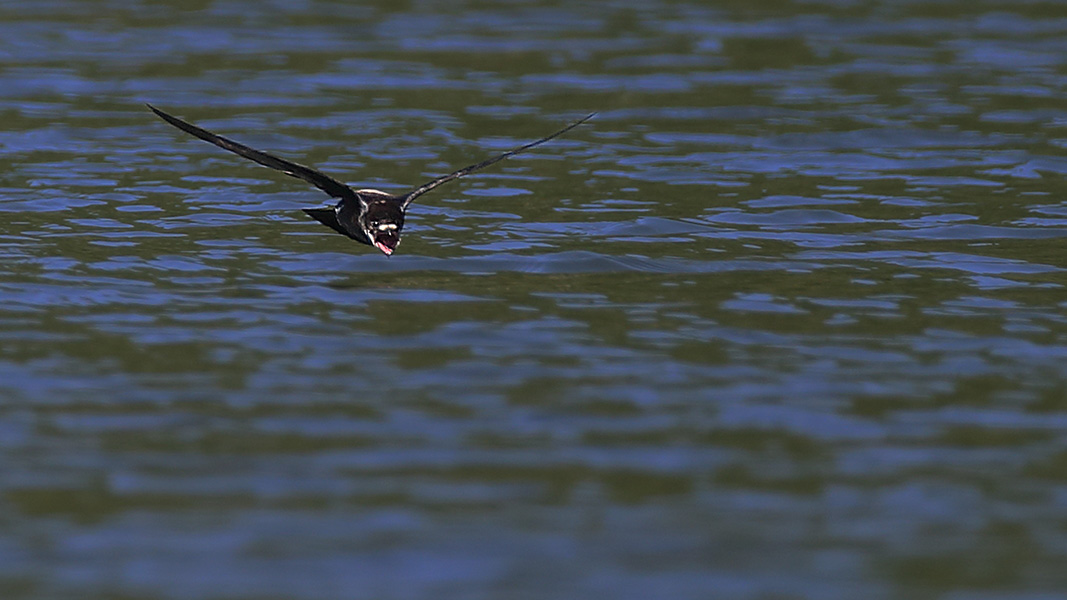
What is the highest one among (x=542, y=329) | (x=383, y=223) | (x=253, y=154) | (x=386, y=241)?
(x=253, y=154)

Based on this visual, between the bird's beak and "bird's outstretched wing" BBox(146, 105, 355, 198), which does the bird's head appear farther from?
"bird's outstretched wing" BBox(146, 105, 355, 198)

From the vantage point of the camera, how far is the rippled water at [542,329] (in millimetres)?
6414

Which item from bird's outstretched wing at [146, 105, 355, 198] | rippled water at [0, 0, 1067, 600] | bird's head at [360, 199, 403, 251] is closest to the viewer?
rippled water at [0, 0, 1067, 600]

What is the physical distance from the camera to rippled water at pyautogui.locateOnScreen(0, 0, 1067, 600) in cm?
641

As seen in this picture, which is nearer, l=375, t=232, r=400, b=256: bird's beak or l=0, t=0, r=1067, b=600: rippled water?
l=0, t=0, r=1067, b=600: rippled water

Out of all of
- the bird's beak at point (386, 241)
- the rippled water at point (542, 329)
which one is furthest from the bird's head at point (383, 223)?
the rippled water at point (542, 329)

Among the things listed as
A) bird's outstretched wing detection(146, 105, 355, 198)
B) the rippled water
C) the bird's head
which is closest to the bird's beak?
the bird's head

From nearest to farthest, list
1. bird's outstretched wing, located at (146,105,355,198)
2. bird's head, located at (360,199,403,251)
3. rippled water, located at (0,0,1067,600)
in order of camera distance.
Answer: rippled water, located at (0,0,1067,600), bird's outstretched wing, located at (146,105,355,198), bird's head, located at (360,199,403,251)

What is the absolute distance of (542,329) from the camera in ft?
31.1

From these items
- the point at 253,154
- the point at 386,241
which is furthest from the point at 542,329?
the point at 253,154

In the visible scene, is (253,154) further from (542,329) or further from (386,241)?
(542,329)

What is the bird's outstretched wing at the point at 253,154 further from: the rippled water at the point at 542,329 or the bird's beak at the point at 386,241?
the rippled water at the point at 542,329

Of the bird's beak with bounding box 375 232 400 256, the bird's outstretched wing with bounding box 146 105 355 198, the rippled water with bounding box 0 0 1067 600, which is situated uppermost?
the bird's outstretched wing with bounding box 146 105 355 198

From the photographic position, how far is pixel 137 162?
47.9 ft
